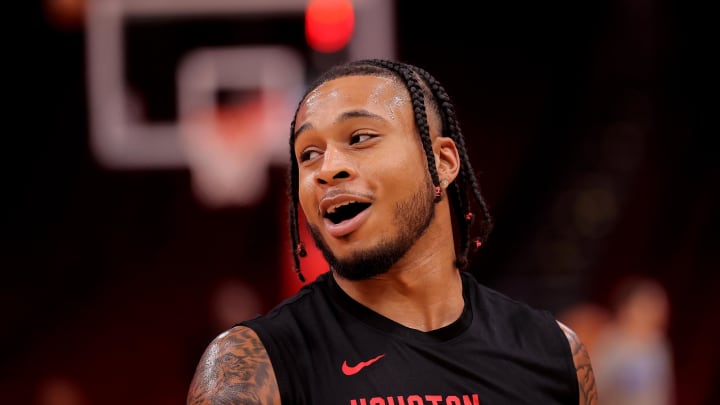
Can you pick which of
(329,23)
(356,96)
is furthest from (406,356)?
(329,23)

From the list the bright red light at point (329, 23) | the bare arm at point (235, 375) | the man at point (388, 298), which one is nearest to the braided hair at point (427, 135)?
the man at point (388, 298)

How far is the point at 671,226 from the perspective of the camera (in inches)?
364

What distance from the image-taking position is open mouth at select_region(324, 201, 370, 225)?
2459mm

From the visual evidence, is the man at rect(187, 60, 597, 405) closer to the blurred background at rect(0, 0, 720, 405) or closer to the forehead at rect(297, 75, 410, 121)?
the forehead at rect(297, 75, 410, 121)

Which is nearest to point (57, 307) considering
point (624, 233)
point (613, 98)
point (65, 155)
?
point (65, 155)

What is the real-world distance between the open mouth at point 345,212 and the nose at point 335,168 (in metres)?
0.07

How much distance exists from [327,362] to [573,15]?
9945mm

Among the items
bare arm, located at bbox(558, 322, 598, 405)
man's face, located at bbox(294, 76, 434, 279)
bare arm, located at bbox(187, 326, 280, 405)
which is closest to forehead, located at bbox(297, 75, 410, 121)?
man's face, located at bbox(294, 76, 434, 279)

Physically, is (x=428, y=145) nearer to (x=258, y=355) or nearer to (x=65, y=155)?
(x=258, y=355)

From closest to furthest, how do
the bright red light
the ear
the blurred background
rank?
the ear, the bright red light, the blurred background

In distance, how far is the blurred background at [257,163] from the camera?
9031 mm

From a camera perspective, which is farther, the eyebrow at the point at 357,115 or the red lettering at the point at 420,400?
the eyebrow at the point at 357,115

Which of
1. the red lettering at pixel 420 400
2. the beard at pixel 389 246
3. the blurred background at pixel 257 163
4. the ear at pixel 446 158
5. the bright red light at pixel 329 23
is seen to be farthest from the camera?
the blurred background at pixel 257 163

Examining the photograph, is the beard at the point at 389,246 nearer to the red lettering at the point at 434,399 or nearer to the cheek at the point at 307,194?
the cheek at the point at 307,194
